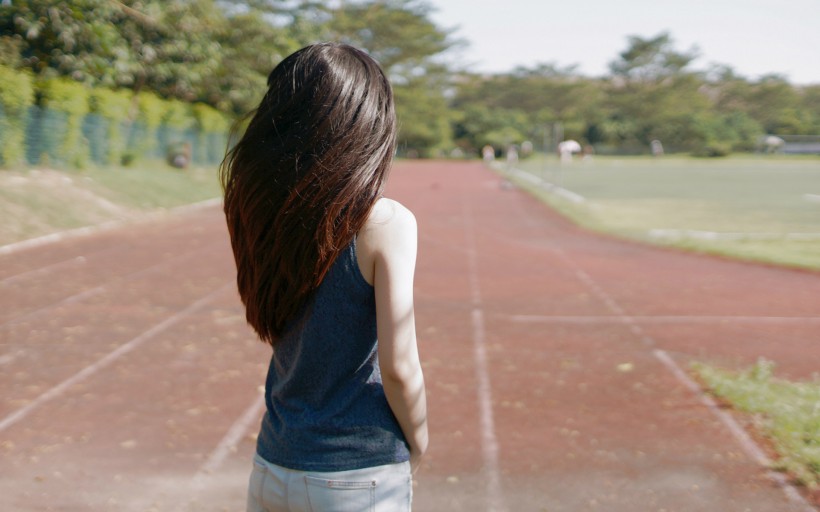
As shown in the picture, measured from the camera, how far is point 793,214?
19969 mm

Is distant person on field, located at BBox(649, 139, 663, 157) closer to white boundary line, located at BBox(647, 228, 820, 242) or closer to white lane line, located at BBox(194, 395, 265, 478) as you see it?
white boundary line, located at BBox(647, 228, 820, 242)

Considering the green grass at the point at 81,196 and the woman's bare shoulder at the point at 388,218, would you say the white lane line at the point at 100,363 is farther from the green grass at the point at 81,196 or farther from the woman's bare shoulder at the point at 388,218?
the green grass at the point at 81,196

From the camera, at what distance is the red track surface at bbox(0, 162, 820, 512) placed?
426cm

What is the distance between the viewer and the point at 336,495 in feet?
5.03

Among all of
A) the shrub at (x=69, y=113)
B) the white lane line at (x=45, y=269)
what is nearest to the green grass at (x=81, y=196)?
the shrub at (x=69, y=113)

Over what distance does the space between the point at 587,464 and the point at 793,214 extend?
17627mm

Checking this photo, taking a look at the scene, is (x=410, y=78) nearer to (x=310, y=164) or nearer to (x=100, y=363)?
(x=100, y=363)

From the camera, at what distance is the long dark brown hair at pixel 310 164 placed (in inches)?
59.4

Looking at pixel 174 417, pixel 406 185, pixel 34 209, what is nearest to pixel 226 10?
pixel 406 185

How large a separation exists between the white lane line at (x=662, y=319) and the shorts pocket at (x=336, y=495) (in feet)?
22.1

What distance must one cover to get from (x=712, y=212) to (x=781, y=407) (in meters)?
16.5

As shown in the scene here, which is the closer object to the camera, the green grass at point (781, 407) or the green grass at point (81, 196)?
the green grass at point (781, 407)

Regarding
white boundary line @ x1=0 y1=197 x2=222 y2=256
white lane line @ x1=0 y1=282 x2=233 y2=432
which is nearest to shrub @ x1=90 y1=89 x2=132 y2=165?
white boundary line @ x1=0 y1=197 x2=222 y2=256

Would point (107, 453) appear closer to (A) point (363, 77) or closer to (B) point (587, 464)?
(B) point (587, 464)
